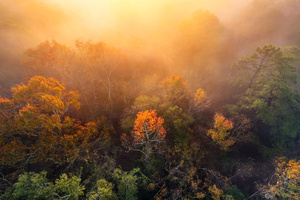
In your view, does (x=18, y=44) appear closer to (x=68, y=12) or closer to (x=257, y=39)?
(x=68, y=12)

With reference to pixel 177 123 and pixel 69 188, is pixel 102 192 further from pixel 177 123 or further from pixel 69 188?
pixel 177 123

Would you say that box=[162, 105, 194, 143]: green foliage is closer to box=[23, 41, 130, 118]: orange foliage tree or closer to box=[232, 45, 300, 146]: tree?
box=[232, 45, 300, 146]: tree

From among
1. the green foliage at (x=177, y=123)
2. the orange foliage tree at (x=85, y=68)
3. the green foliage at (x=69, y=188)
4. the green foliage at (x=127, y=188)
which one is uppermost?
the orange foliage tree at (x=85, y=68)

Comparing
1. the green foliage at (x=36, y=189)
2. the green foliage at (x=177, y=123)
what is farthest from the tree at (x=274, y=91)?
the green foliage at (x=36, y=189)

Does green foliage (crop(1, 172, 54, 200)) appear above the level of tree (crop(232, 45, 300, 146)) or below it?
below

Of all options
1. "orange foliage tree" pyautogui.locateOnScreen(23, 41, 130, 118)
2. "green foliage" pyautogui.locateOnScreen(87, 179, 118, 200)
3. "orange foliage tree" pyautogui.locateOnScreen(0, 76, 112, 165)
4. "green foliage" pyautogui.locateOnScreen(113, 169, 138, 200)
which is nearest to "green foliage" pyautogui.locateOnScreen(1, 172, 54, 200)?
"orange foliage tree" pyautogui.locateOnScreen(0, 76, 112, 165)

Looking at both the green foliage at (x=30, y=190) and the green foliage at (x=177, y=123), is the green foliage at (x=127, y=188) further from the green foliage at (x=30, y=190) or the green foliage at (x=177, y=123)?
the green foliage at (x=177, y=123)

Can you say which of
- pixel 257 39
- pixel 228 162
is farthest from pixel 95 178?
pixel 257 39

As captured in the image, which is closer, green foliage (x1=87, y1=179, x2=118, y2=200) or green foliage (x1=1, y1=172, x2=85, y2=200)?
green foliage (x1=1, y1=172, x2=85, y2=200)
